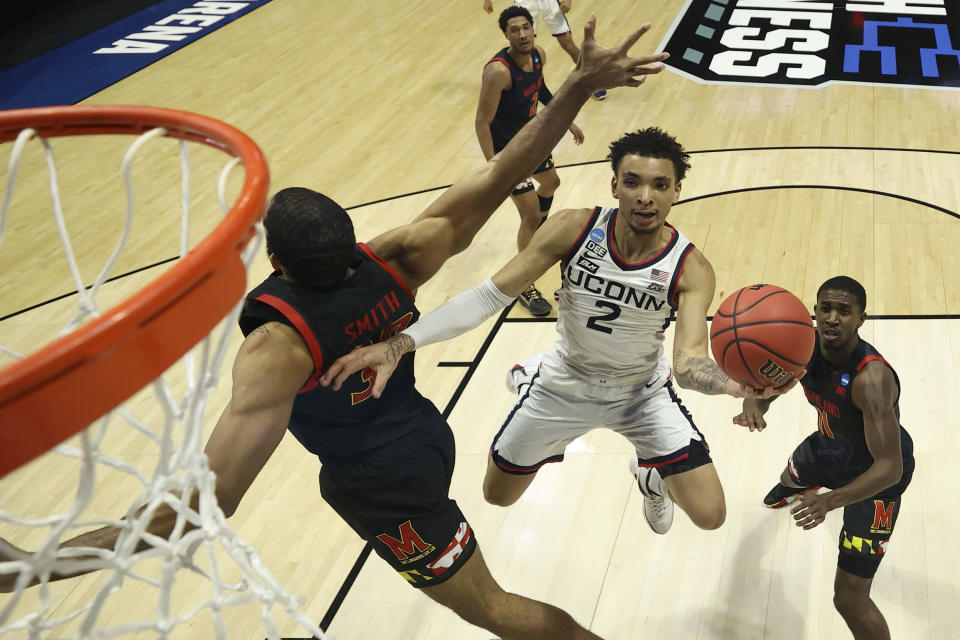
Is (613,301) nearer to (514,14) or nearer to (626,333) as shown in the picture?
(626,333)

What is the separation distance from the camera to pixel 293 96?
951 cm

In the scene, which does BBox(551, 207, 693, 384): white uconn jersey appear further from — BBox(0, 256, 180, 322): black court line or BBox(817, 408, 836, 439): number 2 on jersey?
BBox(0, 256, 180, 322): black court line

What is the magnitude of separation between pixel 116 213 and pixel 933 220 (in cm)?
614

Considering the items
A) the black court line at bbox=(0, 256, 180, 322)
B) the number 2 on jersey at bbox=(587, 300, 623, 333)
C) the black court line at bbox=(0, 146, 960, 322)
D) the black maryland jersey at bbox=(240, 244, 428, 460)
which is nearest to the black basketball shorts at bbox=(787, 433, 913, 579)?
the number 2 on jersey at bbox=(587, 300, 623, 333)

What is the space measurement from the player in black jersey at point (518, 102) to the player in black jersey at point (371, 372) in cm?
279

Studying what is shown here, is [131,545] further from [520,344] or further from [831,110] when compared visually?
[831,110]

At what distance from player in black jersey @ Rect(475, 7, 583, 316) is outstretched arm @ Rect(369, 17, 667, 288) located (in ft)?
9.02

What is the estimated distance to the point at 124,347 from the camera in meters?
1.45

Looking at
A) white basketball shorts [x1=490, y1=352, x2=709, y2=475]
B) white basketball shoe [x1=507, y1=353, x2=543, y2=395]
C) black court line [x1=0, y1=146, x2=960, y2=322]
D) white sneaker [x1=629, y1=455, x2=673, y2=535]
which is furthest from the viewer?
black court line [x1=0, y1=146, x2=960, y2=322]

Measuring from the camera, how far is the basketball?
121 inches

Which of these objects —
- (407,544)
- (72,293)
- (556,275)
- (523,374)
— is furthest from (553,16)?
(407,544)

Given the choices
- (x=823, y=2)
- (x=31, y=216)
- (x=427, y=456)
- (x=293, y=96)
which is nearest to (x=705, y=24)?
(x=823, y=2)

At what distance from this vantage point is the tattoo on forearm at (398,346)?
9.43ft

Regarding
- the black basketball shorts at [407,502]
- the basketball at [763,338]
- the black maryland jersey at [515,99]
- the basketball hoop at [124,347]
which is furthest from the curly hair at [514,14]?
the basketball hoop at [124,347]
